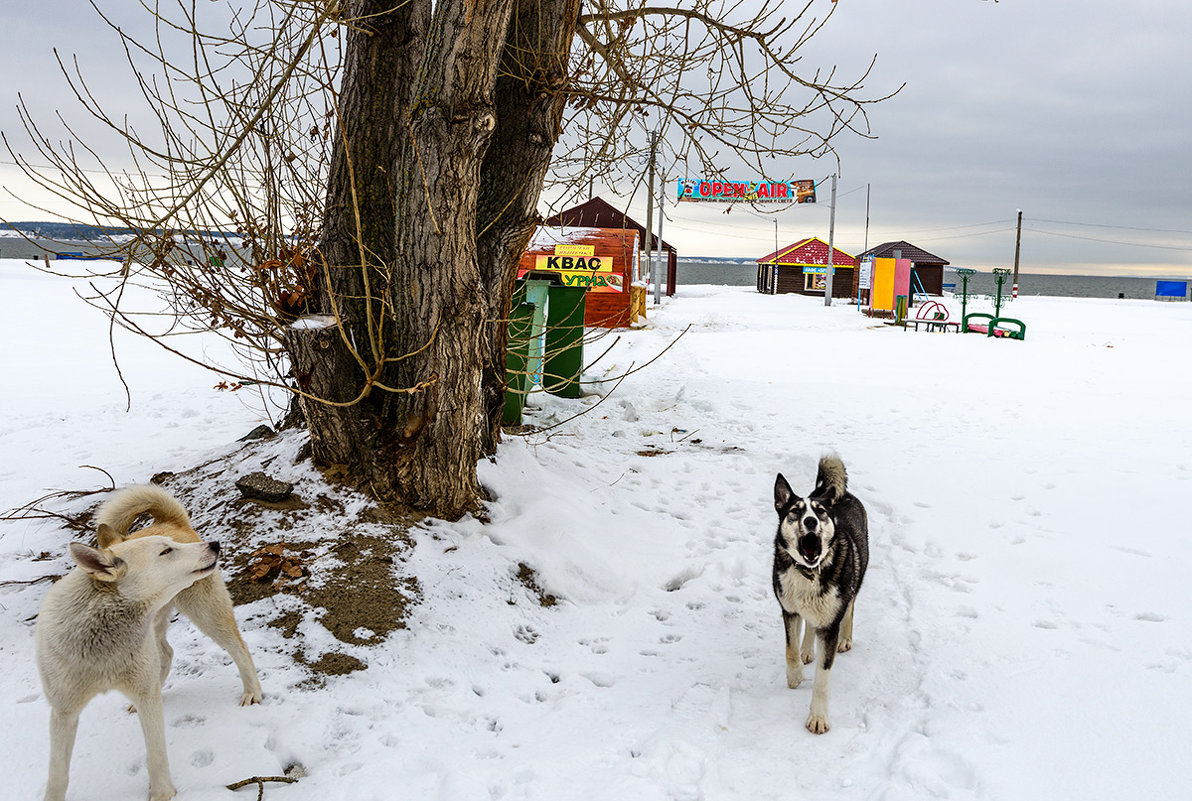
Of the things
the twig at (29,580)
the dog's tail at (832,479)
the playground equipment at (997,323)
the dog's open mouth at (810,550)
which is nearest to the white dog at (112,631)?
the twig at (29,580)

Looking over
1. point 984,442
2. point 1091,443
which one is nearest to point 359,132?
point 984,442

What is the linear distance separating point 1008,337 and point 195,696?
2113 centimetres

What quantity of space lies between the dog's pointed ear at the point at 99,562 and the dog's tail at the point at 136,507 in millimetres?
385

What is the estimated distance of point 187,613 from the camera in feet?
9.97

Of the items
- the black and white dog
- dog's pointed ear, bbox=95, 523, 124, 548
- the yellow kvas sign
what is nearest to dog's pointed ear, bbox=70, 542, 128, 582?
dog's pointed ear, bbox=95, 523, 124, 548

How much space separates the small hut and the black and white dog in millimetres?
44803

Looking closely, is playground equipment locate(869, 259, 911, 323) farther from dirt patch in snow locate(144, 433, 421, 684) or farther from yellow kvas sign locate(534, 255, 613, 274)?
dirt patch in snow locate(144, 433, 421, 684)

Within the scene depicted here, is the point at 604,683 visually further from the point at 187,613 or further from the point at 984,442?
the point at 984,442

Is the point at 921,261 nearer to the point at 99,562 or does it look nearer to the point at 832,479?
the point at 832,479

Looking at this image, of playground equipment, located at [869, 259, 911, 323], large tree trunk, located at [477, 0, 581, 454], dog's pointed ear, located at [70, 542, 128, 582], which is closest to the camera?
dog's pointed ear, located at [70, 542, 128, 582]

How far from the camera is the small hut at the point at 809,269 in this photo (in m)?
45.7

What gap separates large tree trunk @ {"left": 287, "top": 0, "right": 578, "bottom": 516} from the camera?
160 inches

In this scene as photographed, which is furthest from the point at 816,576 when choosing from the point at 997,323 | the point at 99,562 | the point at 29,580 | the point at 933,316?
the point at 933,316

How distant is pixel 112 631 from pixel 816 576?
9.44ft
